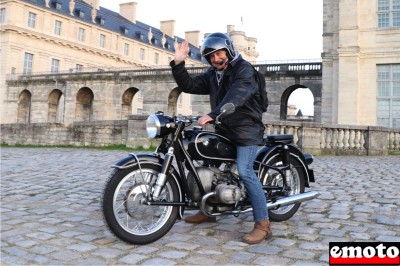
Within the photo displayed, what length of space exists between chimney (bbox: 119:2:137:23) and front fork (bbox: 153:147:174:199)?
54.9 metres

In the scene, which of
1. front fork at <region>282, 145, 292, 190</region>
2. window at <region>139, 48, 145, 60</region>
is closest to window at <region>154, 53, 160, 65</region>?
window at <region>139, 48, 145, 60</region>

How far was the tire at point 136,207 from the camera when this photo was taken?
2.95 metres

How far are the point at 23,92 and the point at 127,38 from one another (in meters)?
17.3

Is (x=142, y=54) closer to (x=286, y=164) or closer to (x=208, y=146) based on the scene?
(x=286, y=164)

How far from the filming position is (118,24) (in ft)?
167

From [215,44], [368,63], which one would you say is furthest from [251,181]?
[368,63]

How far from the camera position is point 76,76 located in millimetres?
33594

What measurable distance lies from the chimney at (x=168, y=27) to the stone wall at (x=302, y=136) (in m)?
43.9

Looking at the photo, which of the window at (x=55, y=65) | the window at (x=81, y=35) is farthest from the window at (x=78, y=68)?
the window at (x=81, y=35)

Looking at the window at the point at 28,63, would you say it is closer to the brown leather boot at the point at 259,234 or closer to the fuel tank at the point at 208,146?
the fuel tank at the point at 208,146

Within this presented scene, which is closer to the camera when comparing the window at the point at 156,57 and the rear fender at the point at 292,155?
the rear fender at the point at 292,155

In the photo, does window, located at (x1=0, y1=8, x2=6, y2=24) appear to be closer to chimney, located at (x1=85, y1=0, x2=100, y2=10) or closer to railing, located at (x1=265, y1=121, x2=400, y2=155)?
chimney, located at (x1=85, y1=0, x2=100, y2=10)

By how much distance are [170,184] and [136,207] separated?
34 cm

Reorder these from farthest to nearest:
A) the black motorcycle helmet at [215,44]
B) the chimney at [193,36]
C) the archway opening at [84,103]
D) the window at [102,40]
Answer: the chimney at [193,36] → the window at [102,40] → the archway opening at [84,103] → the black motorcycle helmet at [215,44]
